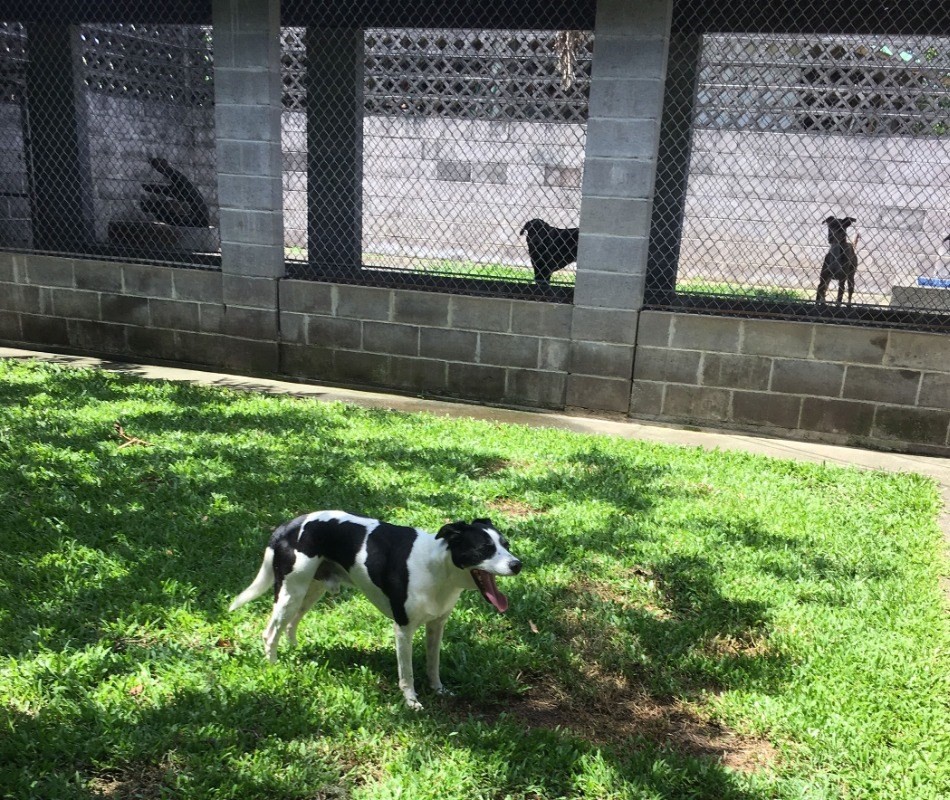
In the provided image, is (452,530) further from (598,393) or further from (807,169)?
(807,169)

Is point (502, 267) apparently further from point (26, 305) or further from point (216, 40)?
point (26, 305)

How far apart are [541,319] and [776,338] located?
177cm

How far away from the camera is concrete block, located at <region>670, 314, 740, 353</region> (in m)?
6.39

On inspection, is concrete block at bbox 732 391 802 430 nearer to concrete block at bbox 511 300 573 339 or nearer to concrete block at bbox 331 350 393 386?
concrete block at bbox 511 300 573 339

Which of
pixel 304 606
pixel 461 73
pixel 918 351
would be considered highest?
pixel 461 73

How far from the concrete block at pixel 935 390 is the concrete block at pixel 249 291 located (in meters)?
5.14

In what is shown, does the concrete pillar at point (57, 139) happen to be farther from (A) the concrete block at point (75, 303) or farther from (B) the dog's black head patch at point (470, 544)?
(B) the dog's black head patch at point (470, 544)

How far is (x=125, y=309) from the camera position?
25.6 ft

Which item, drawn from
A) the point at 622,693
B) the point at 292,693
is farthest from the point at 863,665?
the point at 292,693

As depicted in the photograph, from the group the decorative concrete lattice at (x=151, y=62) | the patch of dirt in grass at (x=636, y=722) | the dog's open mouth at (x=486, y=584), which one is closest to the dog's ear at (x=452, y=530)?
the dog's open mouth at (x=486, y=584)

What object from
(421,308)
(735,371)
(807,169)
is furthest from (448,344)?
(807,169)

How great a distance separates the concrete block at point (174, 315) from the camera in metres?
7.62

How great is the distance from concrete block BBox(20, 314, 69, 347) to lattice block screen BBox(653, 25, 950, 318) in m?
5.91

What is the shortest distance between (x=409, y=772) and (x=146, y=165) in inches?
434
